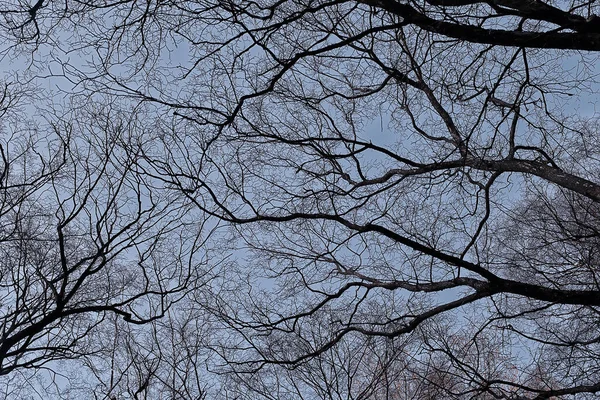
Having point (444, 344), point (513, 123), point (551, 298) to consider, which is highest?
point (513, 123)

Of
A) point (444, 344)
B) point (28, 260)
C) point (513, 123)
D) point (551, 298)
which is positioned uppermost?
point (513, 123)

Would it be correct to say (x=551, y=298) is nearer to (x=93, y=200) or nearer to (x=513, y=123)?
(x=513, y=123)

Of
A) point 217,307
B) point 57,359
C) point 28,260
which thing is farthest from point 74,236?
point 217,307

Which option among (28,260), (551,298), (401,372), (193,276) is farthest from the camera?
(401,372)

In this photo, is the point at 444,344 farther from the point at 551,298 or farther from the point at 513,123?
the point at 513,123

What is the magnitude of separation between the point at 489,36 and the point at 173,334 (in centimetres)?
697

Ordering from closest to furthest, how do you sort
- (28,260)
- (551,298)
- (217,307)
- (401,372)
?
1. (551,298)
2. (28,260)
3. (217,307)
4. (401,372)

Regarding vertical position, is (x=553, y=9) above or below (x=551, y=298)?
above

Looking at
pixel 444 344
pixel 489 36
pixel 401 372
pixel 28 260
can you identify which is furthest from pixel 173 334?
pixel 489 36

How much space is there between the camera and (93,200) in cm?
639

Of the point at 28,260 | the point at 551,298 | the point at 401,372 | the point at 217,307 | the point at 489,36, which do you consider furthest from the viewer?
the point at 401,372

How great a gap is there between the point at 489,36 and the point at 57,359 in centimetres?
607

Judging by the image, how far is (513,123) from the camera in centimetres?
693

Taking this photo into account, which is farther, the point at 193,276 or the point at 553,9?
the point at 193,276
